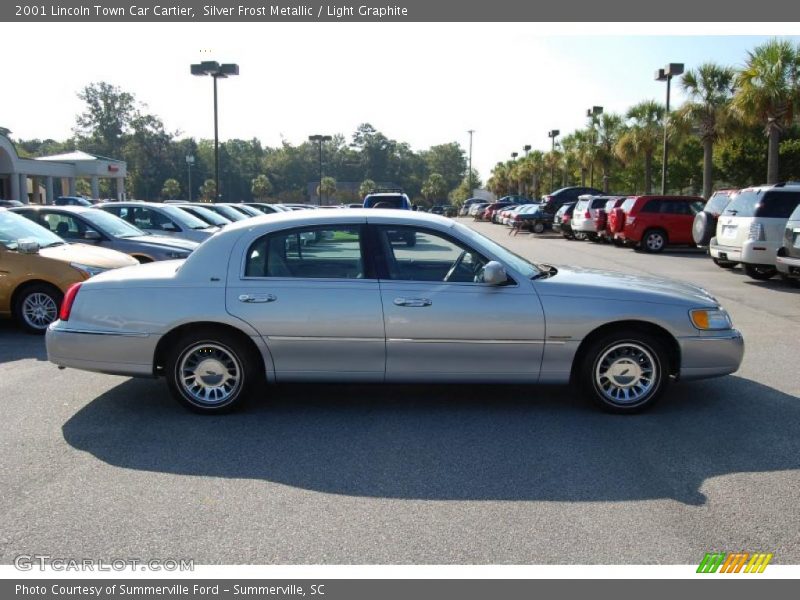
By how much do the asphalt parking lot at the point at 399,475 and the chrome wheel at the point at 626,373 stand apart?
0.71 feet

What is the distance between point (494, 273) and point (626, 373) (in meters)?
1.32

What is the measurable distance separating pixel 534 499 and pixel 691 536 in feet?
2.81

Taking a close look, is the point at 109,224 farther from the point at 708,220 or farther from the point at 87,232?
the point at 708,220

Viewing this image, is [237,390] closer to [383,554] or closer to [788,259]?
[383,554]

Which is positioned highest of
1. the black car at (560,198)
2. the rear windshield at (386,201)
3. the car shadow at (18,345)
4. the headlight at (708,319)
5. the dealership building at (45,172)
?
the dealership building at (45,172)

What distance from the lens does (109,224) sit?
1223 cm

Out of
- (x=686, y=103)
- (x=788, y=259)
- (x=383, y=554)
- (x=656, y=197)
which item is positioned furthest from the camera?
(x=686, y=103)

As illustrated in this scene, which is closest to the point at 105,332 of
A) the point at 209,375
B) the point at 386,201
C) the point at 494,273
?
the point at 209,375

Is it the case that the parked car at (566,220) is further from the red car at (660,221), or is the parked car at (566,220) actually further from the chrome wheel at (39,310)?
the chrome wheel at (39,310)

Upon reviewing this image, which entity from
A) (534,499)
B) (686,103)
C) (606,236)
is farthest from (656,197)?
(534,499)

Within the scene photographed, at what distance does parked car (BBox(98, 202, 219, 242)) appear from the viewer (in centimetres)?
1464

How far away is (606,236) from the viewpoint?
1063 inches

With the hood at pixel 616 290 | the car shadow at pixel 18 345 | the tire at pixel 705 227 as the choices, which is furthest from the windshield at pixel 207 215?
the hood at pixel 616 290

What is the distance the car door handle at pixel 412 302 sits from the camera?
5797 millimetres
